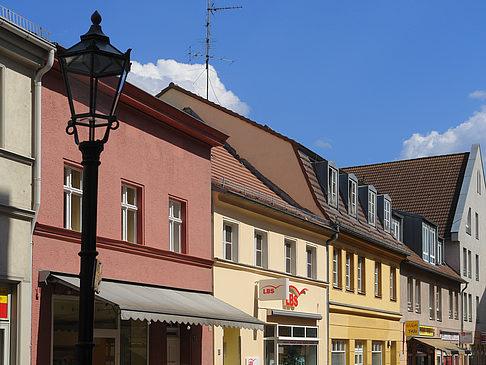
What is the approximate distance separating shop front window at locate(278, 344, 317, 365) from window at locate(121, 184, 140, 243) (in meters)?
8.02

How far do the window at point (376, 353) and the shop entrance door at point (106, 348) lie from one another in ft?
59.9

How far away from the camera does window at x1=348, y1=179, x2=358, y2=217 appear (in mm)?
34094

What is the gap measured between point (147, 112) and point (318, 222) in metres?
10.4

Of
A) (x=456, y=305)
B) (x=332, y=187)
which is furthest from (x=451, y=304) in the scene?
(x=332, y=187)

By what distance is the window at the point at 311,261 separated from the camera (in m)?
28.1

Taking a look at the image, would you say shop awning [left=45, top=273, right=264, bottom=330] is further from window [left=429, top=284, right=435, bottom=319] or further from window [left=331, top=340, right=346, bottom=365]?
window [left=429, top=284, right=435, bottom=319]

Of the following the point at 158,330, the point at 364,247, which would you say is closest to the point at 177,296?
the point at 158,330

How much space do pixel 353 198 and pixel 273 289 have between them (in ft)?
39.6

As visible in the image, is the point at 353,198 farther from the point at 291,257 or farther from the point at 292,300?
the point at 292,300

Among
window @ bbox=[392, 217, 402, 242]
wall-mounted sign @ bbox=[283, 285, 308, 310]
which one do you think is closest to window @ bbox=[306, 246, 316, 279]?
wall-mounted sign @ bbox=[283, 285, 308, 310]

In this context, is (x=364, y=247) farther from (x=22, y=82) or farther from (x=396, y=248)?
(x=22, y=82)

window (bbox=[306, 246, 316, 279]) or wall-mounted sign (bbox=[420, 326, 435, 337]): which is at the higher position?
window (bbox=[306, 246, 316, 279])

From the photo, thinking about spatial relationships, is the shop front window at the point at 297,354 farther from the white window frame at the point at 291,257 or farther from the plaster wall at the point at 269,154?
the plaster wall at the point at 269,154

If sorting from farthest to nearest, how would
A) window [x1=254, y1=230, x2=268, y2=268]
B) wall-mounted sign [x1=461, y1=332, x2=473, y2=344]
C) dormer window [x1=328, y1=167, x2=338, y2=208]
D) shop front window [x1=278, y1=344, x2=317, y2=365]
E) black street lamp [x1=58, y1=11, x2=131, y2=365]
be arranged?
1. wall-mounted sign [x1=461, y1=332, x2=473, y2=344]
2. dormer window [x1=328, y1=167, x2=338, y2=208]
3. shop front window [x1=278, y1=344, x2=317, y2=365]
4. window [x1=254, y1=230, x2=268, y2=268]
5. black street lamp [x1=58, y1=11, x2=131, y2=365]
